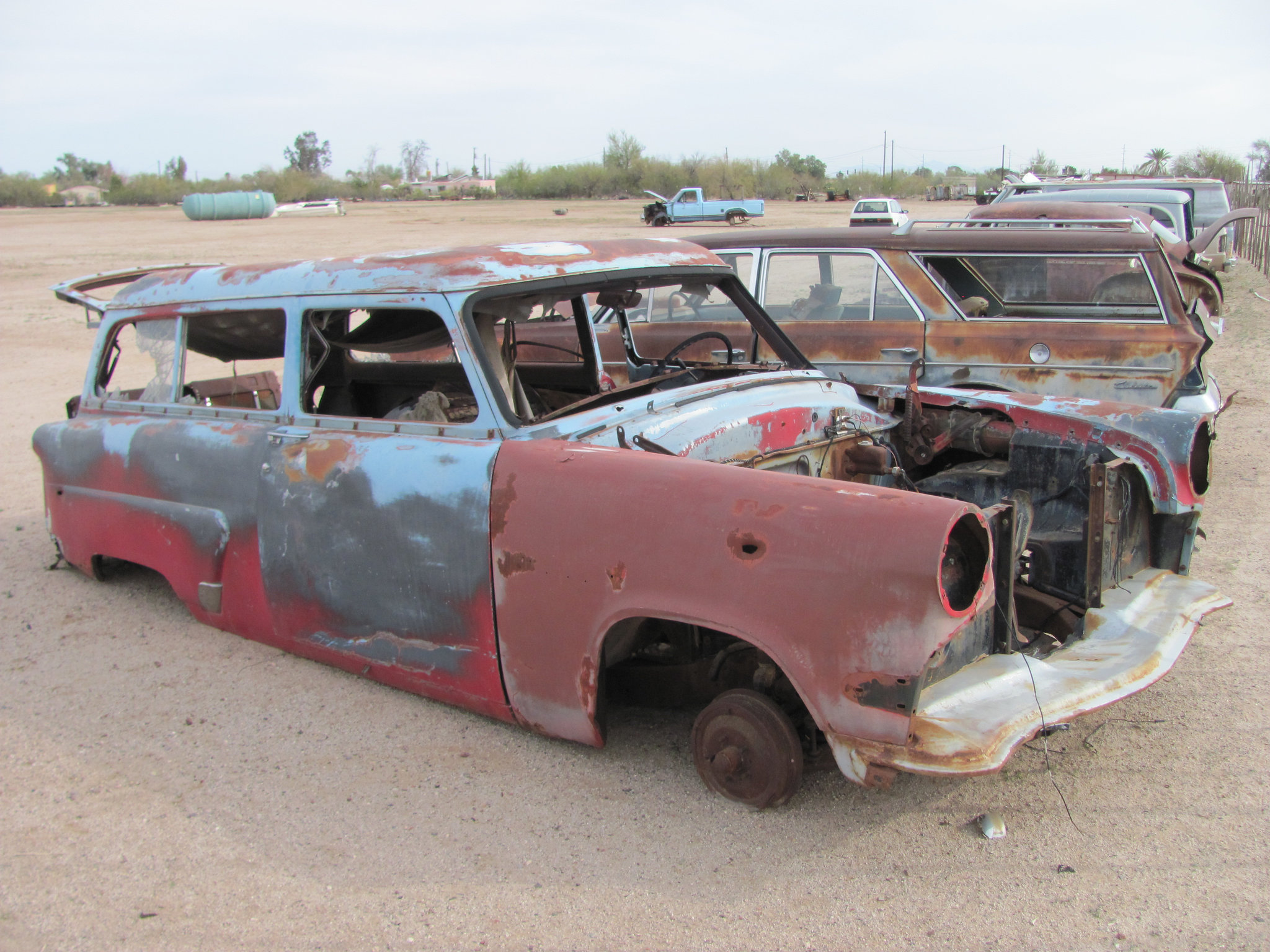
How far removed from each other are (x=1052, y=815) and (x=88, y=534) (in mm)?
4074

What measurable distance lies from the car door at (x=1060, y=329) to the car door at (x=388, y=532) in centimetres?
366

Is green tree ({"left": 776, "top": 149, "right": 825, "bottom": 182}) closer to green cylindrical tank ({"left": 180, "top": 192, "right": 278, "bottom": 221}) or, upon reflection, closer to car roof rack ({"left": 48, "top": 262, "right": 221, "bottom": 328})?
green cylindrical tank ({"left": 180, "top": 192, "right": 278, "bottom": 221})

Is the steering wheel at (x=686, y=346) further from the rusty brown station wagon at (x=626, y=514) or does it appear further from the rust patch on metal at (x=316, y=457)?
the rust patch on metal at (x=316, y=457)

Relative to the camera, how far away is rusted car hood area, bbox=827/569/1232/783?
246cm

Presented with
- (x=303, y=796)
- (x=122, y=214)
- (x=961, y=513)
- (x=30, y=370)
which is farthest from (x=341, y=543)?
(x=122, y=214)

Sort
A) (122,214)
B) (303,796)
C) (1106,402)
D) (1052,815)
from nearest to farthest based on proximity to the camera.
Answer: (1052,815)
(303,796)
(1106,402)
(122,214)

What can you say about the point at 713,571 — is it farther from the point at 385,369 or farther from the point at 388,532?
the point at 385,369

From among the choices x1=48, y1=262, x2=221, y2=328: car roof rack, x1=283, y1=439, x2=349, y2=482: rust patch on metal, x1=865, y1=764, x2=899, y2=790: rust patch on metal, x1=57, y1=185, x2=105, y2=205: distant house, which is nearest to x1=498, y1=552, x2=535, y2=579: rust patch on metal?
x1=283, y1=439, x2=349, y2=482: rust patch on metal

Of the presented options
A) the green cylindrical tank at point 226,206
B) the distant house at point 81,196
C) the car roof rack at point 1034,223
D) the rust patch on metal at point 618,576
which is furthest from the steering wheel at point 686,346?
the distant house at point 81,196

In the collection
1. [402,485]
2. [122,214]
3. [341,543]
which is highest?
[122,214]

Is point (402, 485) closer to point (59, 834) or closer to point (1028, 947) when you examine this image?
point (59, 834)

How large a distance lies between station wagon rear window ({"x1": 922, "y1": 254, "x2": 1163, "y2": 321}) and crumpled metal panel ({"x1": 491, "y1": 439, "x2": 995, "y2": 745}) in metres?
4.17

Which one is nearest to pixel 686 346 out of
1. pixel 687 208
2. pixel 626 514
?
pixel 626 514

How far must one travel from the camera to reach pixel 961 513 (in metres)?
2.45
